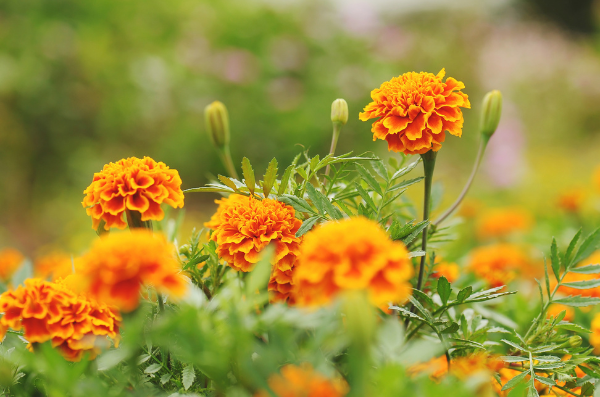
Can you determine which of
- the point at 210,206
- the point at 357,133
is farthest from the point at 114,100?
the point at 357,133

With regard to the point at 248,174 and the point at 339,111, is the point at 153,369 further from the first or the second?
the point at 339,111

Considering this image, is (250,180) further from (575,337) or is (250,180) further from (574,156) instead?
(574,156)

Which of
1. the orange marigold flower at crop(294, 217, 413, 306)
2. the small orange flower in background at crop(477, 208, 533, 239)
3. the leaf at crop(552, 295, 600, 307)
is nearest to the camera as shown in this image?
the orange marigold flower at crop(294, 217, 413, 306)

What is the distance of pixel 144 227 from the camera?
537mm

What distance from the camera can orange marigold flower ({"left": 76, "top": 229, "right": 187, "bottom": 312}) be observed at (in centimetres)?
35

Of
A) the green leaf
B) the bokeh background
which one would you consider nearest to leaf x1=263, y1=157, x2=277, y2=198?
the green leaf

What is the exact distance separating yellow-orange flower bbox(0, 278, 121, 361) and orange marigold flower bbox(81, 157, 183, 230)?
8 centimetres

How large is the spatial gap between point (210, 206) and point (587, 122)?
3.49 metres

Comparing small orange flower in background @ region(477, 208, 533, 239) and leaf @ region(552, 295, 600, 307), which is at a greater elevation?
leaf @ region(552, 295, 600, 307)

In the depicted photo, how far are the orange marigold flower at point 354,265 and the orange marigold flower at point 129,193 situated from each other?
21 centimetres

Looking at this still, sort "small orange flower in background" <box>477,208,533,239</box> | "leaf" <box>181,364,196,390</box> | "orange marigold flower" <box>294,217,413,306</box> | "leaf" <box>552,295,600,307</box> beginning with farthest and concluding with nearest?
1. "small orange flower in background" <box>477,208,533,239</box>
2. "leaf" <box>552,295,600,307</box>
3. "leaf" <box>181,364,196,390</box>
4. "orange marigold flower" <box>294,217,413,306</box>

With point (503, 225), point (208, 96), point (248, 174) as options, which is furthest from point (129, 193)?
point (208, 96)

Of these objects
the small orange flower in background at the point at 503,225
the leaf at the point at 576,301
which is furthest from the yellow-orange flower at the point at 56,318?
the small orange flower in background at the point at 503,225

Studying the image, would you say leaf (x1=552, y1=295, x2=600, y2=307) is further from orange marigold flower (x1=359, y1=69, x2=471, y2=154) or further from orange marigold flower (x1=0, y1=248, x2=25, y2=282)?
orange marigold flower (x1=0, y1=248, x2=25, y2=282)
